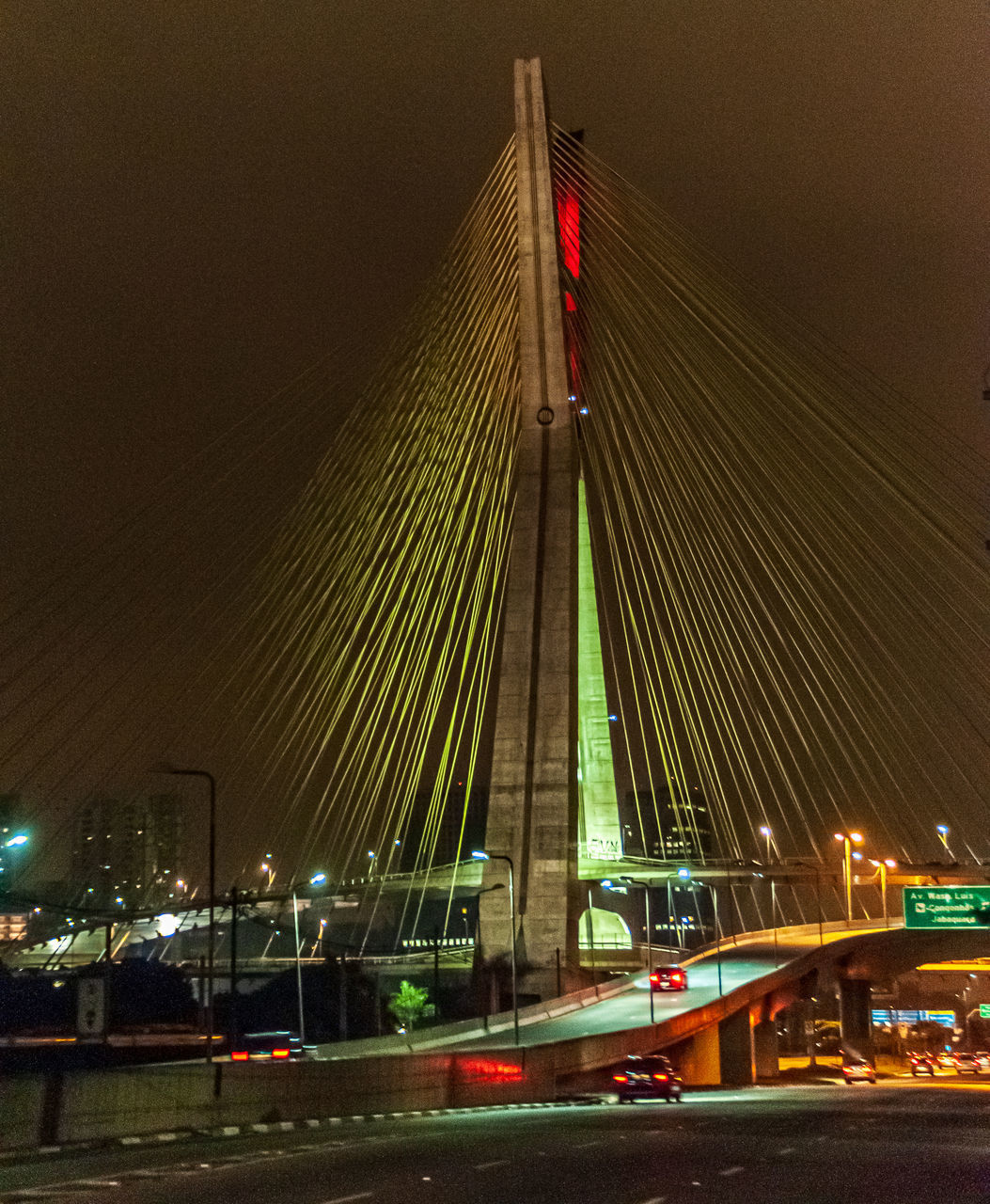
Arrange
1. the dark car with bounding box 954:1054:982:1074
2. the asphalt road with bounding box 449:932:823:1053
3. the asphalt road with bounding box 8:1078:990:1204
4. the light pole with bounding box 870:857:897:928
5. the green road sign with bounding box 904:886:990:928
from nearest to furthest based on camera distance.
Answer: the asphalt road with bounding box 8:1078:990:1204
the green road sign with bounding box 904:886:990:928
the asphalt road with bounding box 449:932:823:1053
the dark car with bounding box 954:1054:982:1074
the light pole with bounding box 870:857:897:928

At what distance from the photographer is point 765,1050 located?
205 feet

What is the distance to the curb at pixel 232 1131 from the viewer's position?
18297 mm

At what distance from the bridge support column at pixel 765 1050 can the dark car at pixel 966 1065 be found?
694 cm

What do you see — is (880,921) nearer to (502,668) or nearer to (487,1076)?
(502,668)

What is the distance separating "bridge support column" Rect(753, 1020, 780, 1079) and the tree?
14659 mm

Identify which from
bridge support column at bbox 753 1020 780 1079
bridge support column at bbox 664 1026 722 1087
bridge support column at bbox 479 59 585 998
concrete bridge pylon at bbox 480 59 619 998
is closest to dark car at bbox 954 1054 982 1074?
bridge support column at bbox 753 1020 780 1079

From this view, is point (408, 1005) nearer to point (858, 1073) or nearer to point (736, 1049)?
point (736, 1049)

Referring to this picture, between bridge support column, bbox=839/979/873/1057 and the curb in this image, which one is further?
bridge support column, bbox=839/979/873/1057

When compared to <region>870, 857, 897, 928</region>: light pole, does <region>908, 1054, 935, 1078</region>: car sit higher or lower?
lower

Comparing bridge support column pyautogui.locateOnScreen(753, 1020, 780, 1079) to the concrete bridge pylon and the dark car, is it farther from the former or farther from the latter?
the concrete bridge pylon

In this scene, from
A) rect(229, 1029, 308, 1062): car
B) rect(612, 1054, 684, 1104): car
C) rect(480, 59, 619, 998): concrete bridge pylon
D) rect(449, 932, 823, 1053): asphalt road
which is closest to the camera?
rect(612, 1054, 684, 1104): car

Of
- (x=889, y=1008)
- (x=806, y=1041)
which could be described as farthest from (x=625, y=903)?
(x=889, y=1008)

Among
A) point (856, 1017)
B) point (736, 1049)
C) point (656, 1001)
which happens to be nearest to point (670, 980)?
point (656, 1001)

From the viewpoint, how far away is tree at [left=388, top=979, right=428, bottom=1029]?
209ft
